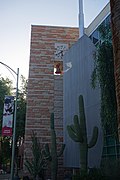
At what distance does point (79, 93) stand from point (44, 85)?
599 cm

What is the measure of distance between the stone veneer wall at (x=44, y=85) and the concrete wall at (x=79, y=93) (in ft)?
8.07

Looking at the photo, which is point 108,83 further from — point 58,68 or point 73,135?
point 58,68

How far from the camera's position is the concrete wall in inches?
641

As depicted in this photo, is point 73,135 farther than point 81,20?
No

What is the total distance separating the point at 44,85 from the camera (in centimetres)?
2422

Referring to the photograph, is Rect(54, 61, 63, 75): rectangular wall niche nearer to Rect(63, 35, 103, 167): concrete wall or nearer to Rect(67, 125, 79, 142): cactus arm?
Rect(63, 35, 103, 167): concrete wall

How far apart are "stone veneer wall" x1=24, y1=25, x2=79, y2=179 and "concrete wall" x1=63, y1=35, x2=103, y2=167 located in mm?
2461

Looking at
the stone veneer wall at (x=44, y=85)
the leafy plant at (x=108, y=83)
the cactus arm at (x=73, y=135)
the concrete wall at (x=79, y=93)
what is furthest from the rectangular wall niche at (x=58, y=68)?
the leafy plant at (x=108, y=83)

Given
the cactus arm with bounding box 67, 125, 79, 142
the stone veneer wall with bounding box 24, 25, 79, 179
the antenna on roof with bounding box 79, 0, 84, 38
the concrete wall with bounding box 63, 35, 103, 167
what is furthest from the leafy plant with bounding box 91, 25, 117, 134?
the stone veneer wall with bounding box 24, 25, 79, 179

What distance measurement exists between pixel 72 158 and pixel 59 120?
4986 mm

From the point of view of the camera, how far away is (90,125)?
17078 millimetres

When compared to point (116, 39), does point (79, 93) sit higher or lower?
higher

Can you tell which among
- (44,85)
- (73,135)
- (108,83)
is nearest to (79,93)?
(44,85)

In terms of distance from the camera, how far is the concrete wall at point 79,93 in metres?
16.3
